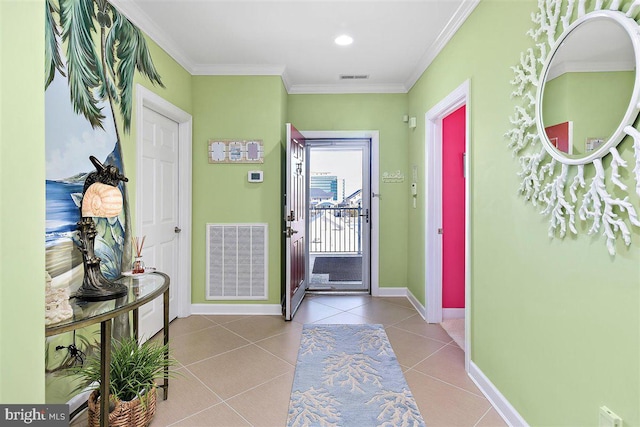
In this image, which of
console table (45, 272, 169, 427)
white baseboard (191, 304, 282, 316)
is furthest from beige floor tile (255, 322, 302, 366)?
console table (45, 272, 169, 427)

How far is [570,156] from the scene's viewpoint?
4.45 ft

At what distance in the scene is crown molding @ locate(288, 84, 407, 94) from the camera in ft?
13.6

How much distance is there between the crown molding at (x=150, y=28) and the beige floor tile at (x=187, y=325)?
2541 millimetres

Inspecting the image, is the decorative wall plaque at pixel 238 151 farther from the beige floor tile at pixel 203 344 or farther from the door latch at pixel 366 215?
the beige floor tile at pixel 203 344

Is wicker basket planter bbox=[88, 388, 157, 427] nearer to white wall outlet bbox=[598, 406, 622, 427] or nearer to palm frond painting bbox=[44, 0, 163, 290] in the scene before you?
palm frond painting bbox=[44, 0, 163, 290]

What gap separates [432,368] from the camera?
2443 millimetres

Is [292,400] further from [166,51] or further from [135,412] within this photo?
[166,51]

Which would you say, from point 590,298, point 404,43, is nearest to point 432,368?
point 590,298

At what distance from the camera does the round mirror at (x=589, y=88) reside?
112 cm

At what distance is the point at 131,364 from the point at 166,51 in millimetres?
2592

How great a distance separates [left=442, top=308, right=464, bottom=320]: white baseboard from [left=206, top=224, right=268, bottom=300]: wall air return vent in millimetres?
1883

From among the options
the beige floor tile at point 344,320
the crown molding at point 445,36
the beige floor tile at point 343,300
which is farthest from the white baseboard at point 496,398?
the crown molding at point 445,36

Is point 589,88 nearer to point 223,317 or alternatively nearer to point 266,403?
point 266,403

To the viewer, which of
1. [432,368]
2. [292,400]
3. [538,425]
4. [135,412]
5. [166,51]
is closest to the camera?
[538,425]
